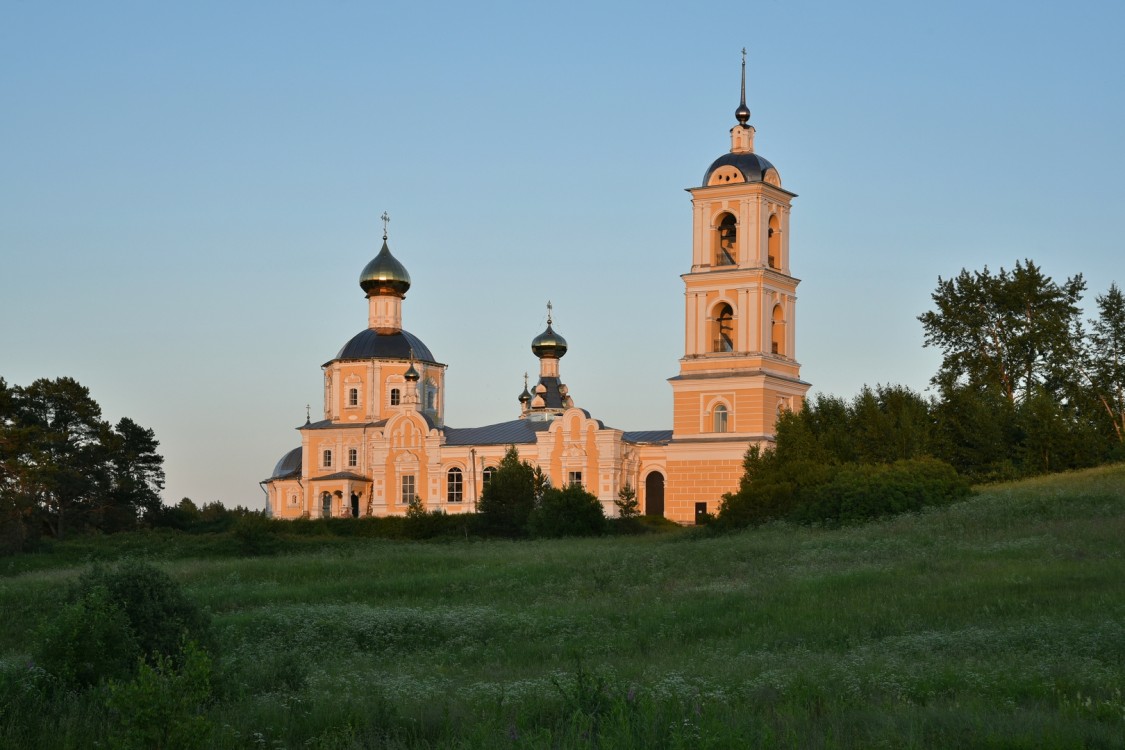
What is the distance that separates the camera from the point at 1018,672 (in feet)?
49.6

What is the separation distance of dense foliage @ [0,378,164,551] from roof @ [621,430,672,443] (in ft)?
73.4

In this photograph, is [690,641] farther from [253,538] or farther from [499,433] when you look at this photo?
[499,433]

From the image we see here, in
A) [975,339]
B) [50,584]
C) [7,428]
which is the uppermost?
[975,339]

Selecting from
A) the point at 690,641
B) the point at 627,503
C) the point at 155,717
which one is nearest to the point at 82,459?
the point at 627,503

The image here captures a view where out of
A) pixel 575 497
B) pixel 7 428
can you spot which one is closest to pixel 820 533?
pixel 575 497

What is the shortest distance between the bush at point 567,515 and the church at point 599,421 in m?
1.62

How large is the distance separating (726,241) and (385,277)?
2824 cm

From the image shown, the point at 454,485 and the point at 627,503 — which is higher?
the point at 454,485

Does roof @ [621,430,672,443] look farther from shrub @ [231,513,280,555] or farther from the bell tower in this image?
shrub @ [231,513,280,555]

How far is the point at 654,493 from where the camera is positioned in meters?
70.1

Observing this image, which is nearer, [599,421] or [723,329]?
[723,329]

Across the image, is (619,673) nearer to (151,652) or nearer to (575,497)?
(151,652)

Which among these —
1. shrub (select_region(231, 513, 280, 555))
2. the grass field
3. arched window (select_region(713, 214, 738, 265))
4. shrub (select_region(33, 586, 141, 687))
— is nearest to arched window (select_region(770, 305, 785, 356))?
arched window (select_region(713, 214, 738, 265))

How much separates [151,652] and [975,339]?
45.5m
